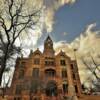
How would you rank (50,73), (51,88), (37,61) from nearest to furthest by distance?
(51,88) → (50,73) → (37,61)

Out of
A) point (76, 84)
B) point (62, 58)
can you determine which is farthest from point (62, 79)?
point (62, 58)

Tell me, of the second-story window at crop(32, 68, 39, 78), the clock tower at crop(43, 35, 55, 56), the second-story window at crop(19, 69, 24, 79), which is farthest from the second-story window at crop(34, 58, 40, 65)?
the second-story window at crop(19, 69, 24, 79)

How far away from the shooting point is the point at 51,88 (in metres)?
53.7

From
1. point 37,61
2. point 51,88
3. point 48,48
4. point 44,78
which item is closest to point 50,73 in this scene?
point 44,78

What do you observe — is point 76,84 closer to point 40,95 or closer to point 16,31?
point 40,95

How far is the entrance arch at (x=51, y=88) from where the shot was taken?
52.7 metres

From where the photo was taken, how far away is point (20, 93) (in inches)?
2025

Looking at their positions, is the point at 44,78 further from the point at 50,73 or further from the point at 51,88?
the point at 51,88

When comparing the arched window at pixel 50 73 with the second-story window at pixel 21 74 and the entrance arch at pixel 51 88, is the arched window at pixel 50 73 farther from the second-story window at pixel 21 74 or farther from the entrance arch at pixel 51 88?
the second-story window at pixel 21 74

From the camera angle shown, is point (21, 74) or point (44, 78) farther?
point (21, 74)

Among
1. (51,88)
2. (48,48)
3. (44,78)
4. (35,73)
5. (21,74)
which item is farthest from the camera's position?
(48,48)

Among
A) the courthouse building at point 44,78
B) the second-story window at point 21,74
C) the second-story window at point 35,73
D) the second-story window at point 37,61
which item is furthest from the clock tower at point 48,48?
the second-story window at point 21,74

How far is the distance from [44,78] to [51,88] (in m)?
3.73

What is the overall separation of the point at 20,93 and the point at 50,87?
908 centimetres
